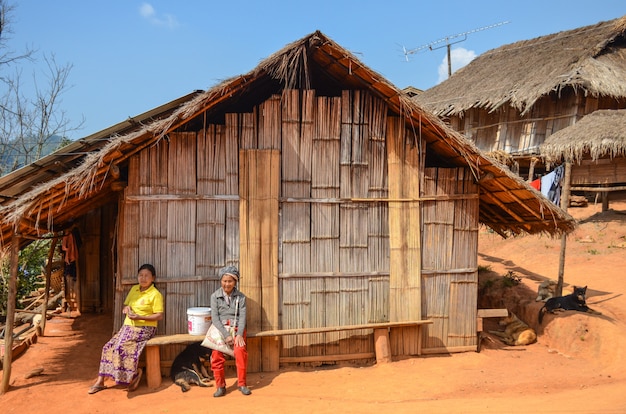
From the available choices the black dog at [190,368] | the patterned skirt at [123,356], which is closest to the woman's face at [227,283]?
the black dog at [190,368]

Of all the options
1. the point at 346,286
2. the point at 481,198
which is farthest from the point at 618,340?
the point at 346,286

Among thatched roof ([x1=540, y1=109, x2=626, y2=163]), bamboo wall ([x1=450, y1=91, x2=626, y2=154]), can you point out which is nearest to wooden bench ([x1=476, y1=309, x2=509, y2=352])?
thatched roof ([x1=540, y1=109, x2=626, y2=163])

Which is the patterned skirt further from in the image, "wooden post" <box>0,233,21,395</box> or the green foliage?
the green foliage

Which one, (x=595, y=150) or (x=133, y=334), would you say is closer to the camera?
(x=133, y=334)

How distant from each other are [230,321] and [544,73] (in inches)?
567

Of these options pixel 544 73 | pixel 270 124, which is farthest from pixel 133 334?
pixel 544 73

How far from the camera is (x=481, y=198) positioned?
23.1 ft

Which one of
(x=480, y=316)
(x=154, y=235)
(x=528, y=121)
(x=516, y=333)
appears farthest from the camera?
(x=528, y=121)

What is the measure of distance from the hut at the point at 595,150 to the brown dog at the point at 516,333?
658cm

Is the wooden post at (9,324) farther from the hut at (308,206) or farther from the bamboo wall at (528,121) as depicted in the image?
the bamboo wall at (528,121)

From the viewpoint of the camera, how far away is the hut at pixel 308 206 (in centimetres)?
569

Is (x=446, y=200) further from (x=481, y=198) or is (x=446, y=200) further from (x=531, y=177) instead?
(x=531, y=177)

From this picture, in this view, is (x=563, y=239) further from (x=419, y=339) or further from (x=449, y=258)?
(x=419, y=339)

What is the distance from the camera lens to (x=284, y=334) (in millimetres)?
5773
